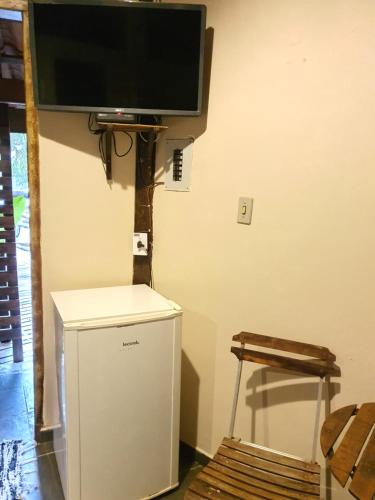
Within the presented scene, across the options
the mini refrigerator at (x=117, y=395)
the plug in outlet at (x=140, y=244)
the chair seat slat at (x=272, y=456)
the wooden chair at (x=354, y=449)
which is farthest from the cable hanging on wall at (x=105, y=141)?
the wooden chair at (x=354, y=449)

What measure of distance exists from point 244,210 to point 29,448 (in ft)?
5.77

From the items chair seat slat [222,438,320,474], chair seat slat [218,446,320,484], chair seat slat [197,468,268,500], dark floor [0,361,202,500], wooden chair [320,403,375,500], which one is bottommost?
dark floor [0,361,202,500]

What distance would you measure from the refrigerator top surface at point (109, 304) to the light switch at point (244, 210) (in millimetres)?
493

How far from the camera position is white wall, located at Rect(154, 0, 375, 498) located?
4.38ft

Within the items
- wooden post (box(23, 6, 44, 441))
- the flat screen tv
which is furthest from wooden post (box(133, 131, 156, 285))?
wooden post (box(23, 6, 44, 441))

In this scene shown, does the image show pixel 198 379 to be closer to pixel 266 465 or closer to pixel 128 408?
pixel 128 408

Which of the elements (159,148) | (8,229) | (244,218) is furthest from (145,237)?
(8,229)

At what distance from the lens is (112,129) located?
1766mm

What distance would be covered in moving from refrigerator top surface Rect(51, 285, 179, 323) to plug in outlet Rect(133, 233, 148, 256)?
0.21 meters

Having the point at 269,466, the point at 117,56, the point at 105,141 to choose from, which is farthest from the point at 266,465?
the point at 117,56

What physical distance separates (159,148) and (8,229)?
1.50 metres

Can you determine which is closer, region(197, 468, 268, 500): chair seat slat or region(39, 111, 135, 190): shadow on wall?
region(197, 468, 268, 500): chair seat slat

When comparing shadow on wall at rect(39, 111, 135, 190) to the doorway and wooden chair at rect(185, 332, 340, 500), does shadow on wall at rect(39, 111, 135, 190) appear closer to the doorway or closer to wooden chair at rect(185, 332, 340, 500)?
the doorway

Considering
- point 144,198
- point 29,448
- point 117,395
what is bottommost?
point 29,448
